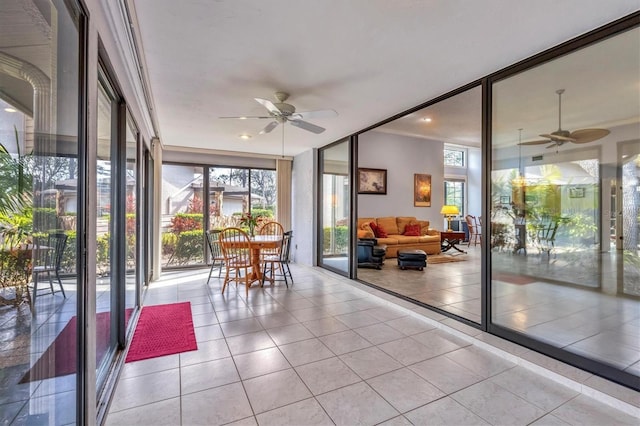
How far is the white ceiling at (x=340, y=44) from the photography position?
1.94 meters

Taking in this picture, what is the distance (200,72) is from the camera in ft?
9.27

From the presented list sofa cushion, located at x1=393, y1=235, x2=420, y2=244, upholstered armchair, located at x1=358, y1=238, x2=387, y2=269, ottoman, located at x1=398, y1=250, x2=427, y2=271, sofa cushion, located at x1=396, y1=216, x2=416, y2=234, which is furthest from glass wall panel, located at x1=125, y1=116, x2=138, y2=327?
sofa cushion, located at x1=396, y1=216, x2=416, y2=234

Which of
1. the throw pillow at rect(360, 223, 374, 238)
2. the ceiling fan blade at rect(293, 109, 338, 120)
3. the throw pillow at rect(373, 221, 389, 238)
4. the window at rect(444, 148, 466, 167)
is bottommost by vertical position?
the throw pillow at rect(373, 221, 389, 238)

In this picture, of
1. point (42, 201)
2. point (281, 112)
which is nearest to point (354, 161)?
point (281, 112)

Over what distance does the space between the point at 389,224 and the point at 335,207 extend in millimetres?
2180

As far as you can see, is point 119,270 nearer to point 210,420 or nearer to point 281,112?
point 210,420

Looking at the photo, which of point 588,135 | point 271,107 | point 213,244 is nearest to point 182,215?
point 213,244

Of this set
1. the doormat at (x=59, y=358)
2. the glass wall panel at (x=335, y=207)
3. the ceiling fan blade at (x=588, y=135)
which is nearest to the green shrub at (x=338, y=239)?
the glass wall panel at (x=335, y=207)

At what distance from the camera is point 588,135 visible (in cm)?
230

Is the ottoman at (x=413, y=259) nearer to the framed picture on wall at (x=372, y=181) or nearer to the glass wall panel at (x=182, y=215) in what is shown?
the framed picture on wall at (x=372, y=181)

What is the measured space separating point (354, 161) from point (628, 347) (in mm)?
3874

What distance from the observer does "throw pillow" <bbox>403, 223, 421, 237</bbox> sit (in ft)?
24.3

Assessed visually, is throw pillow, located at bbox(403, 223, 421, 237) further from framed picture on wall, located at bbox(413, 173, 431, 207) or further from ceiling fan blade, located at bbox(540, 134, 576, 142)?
ceiling fan blade, located at bbox(540, 134, 576, 142)

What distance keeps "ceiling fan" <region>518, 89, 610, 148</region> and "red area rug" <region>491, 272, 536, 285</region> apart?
1165 millimetres
